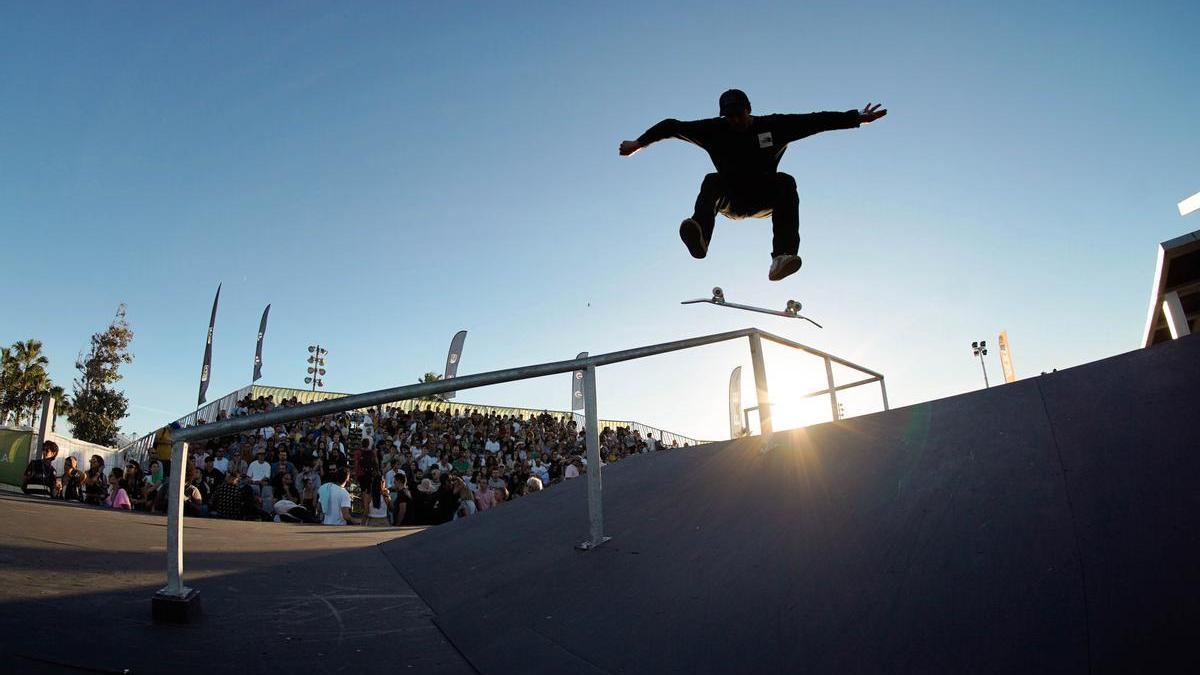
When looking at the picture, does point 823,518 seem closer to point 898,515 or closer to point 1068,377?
point 898,515

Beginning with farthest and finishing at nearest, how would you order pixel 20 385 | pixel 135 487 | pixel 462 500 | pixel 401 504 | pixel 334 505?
pixel 20 385 < pixel 135 487 < pixel 462 500 < pixel 401 504 < pixel 334 505

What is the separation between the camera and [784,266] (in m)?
4.67

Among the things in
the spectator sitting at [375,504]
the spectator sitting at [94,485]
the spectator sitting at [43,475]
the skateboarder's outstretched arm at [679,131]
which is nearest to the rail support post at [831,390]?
the skateboarder's outstretched arm at [679,131]

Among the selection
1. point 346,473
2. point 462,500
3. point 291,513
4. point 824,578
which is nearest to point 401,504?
point 462,500

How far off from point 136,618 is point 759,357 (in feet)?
11.8

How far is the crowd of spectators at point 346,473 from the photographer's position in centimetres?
895

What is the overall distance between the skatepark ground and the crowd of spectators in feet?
17.2

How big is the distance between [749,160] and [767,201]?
34 cm

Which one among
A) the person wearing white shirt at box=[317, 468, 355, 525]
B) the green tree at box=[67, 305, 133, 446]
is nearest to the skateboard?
the person wearing white shirt at box=[317, 468, 355, 525]

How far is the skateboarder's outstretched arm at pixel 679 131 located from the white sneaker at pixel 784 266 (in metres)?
1.06

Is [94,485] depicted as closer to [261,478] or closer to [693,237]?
[261,478]

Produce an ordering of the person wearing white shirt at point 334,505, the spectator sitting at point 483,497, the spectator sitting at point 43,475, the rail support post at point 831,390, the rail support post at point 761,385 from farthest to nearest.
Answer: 1. the spectator sitting at point 43,475
2. the spectator sitting at point 483,497
3. the person wearing white shirt at point 334,505
4. the rail support post at point 831,390
5. the rail support post at point 761,385

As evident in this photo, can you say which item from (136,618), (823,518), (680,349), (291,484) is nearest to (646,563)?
(823,518)

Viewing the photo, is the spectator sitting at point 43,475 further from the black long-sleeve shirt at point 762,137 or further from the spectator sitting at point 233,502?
the black long-sleeve shirt at point 762,137
